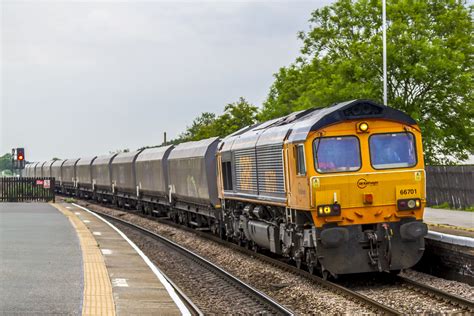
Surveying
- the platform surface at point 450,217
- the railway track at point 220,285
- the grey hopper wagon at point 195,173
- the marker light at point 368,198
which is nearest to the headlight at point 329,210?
the marker light at point 368,198

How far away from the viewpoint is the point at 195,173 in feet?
94.9

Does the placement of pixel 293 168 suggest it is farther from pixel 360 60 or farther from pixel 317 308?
pixel 360 60

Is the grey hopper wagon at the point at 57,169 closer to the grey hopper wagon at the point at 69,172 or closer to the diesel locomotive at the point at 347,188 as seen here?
the grey hopper wagon at the point at 69,172

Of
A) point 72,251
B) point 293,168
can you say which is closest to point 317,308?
point 293,168

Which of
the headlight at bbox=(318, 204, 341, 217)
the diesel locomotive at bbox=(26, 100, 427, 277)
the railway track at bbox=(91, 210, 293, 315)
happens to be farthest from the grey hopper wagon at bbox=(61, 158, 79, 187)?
the headlight at bbox=(318, 204, 341, 217)

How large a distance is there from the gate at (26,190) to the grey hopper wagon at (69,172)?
1043 centimetres

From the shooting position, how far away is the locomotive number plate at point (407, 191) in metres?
15.2

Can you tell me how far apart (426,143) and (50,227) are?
1822 centimetres

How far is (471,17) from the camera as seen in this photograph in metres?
40.9

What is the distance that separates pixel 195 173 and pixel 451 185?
11.1 metres

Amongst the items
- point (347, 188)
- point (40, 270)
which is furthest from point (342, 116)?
point (40, 270)

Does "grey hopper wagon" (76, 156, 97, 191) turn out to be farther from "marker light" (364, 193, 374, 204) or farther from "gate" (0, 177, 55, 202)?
"marker light" (364, 193, 374, 204)

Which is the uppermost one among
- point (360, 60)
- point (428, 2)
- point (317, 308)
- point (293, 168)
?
point (428, 2)

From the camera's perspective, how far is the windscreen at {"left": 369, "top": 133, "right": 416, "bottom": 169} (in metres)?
15.4
